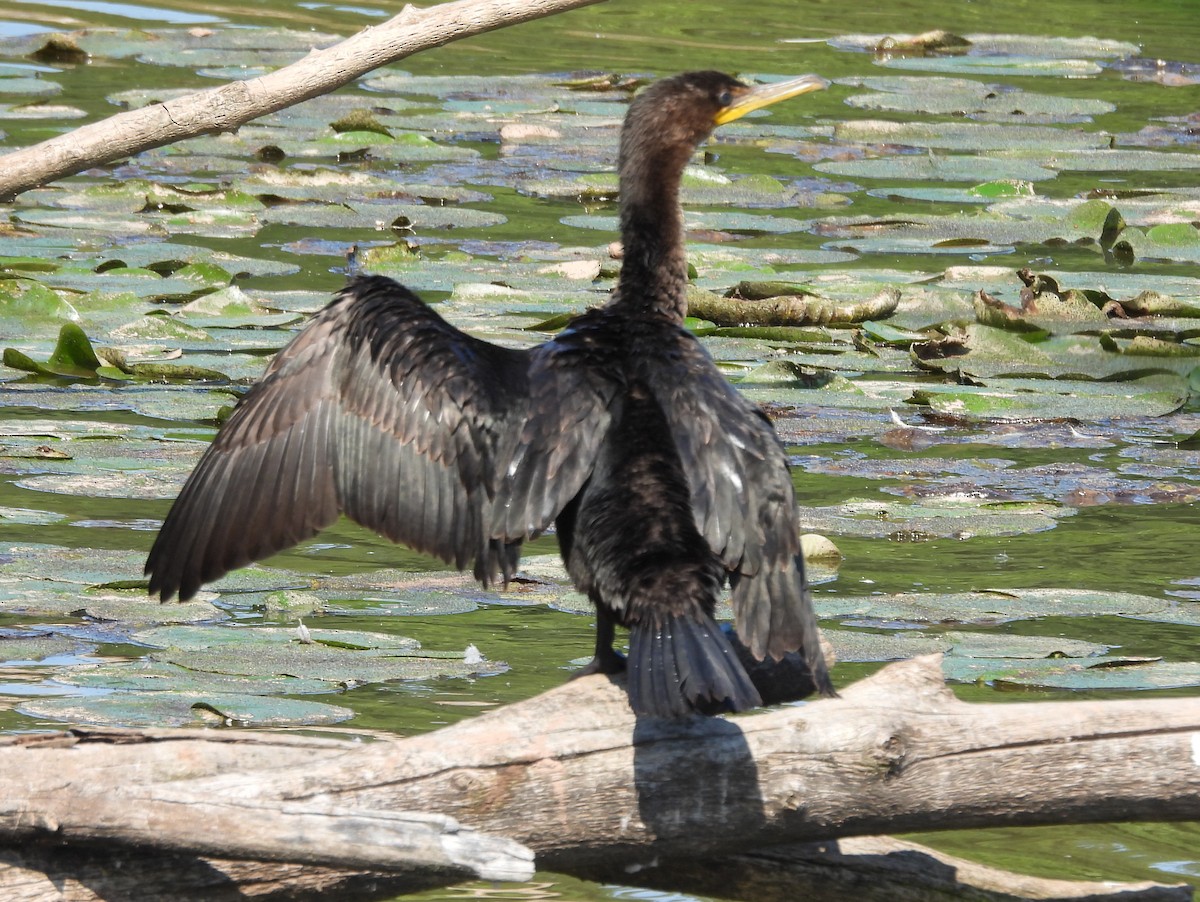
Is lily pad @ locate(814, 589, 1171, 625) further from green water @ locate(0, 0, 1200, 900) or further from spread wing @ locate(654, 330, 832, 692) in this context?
spread wing @ locate(654, 330, 832, 692)

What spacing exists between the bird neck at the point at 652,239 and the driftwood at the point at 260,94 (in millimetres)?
1596

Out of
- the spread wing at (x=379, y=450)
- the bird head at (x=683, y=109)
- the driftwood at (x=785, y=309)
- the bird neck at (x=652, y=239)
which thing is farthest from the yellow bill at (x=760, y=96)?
the driftwood at (x=785, y=309)

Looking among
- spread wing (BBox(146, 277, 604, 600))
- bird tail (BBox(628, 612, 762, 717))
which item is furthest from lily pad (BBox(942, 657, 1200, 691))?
bird tail (BBox(628, 612, 762, 717))

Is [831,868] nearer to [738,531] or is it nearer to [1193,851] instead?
[738,531]

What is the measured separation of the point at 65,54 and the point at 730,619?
9.21 m

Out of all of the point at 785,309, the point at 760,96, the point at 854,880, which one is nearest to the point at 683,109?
the point at 760,96

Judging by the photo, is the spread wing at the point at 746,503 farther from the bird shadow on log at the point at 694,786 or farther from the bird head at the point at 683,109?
the bird head at the point at 683,109

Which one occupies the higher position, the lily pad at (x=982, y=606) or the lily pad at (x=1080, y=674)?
the lily pad at (x=982, y=606)

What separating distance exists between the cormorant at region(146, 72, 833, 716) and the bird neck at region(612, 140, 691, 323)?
5 centimetres

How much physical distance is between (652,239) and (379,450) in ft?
2.68

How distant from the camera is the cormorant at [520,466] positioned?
3.51m

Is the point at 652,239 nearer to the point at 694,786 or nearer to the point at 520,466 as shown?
the point at 520,466

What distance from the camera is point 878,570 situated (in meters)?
5.54

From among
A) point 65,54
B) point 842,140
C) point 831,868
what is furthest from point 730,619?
point 65,54
